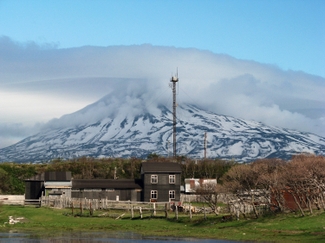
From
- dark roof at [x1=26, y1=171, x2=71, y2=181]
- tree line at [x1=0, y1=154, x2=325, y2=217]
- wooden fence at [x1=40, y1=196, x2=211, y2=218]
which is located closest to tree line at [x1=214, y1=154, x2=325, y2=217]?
tree line at [x1=0, y1=154, x2=325, y2=217]

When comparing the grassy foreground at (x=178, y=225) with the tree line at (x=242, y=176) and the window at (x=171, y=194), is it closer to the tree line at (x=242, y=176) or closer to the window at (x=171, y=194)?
the tree line at (x=242, y=176)

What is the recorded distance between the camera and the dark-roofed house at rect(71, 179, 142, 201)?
8406 centimetres

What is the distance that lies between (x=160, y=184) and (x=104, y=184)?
272 inches

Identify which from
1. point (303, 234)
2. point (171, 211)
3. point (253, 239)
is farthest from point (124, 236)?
point (171, 211)

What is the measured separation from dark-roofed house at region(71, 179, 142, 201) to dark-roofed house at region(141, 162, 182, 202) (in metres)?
1.19

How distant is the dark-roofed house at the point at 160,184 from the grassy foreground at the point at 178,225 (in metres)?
21.7

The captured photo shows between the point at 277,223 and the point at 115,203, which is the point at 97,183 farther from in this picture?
the point at 277,223

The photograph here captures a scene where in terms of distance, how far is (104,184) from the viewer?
85.9 metres

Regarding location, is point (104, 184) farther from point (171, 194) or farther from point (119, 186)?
point (171, 194)

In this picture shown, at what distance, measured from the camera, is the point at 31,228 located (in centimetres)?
5356

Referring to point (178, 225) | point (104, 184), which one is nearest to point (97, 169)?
point (104, 184)

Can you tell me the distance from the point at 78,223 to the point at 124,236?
989 centimetres

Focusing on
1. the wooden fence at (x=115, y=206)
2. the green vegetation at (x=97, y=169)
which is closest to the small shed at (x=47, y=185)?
the green vegetation at (x=97, y=169)

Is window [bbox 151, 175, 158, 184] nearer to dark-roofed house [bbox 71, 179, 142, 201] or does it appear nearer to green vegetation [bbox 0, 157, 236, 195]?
dark-roofed house [bbox 71, 179, 142, 201]
